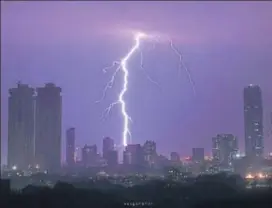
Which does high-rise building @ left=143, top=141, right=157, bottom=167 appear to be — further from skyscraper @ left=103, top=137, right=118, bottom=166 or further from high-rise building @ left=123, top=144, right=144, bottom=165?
skyscraper @ left=103, top=137, right=118, bottom=166

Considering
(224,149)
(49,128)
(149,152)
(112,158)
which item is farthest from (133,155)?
(49,128)

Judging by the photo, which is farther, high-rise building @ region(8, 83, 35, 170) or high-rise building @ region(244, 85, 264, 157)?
high-rise building @ region(8, 83, 35, 170)

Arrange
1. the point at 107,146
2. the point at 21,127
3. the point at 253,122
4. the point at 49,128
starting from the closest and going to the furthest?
the point at 253,122 → the point at 107,146 → the point at 21,127 → the point at 49,128

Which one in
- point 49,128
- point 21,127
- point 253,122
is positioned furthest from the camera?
point 49,128

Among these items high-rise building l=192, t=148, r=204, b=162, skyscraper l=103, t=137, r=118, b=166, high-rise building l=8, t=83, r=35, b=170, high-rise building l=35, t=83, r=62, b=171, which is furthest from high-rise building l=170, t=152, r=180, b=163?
high-rise building l=8, t=83, r=35, b=170

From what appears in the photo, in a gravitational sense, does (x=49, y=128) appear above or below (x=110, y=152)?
above

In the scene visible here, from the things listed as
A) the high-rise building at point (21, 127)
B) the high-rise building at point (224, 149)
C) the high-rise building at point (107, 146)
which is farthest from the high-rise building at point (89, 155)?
the high-rise building at point (224, 149)

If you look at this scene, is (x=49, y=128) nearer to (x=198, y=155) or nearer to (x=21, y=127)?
(x=21, y=127)
